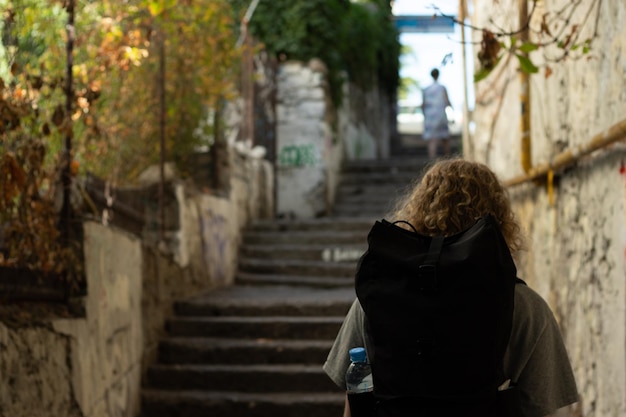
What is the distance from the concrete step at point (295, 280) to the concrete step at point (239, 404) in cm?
238

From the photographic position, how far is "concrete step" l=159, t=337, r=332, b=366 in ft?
20.0

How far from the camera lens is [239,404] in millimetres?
5547

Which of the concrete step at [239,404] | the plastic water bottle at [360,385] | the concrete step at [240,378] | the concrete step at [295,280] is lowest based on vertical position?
the concrete step at [239,404]

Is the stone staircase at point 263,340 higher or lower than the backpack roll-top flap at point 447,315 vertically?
lower

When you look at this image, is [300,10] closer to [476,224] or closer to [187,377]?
[187,377]

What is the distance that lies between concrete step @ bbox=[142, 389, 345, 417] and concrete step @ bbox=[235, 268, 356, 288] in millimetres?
2378

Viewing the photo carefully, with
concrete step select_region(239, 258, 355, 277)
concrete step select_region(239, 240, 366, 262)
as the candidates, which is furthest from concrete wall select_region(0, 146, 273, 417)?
concrete step select_region(239, 240, 366, 262)

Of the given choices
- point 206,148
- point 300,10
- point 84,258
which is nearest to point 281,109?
point 300,10

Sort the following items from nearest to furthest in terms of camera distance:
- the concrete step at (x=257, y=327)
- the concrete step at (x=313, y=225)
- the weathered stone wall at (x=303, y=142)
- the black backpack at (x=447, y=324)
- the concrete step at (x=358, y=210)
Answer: the black backpack at (x=447, y=324) < the concrete step at (x=257, y=327) < the concrete step at (x=313, y=225) < the concrete step at (x=358, y=210) < the weathered stone wall at (x=303, y=142)

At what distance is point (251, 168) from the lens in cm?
991

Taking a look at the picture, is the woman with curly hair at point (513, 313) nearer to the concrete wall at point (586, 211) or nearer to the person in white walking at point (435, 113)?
the concrete wall at point (586, 211)

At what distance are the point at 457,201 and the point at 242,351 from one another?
13.8ft

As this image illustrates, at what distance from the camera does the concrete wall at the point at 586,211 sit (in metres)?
3.33

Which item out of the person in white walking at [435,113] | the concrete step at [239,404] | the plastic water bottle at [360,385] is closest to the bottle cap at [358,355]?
the plastic water bottle at [360,385]
